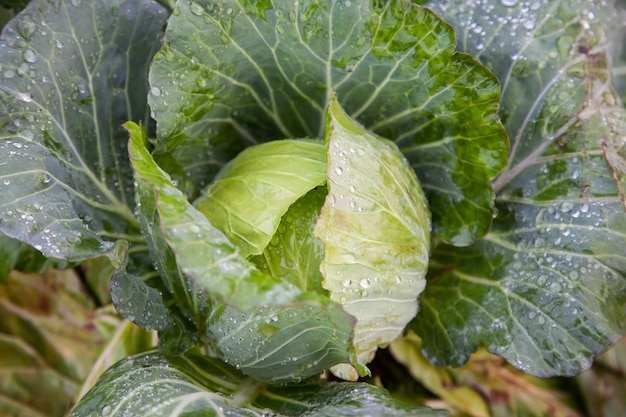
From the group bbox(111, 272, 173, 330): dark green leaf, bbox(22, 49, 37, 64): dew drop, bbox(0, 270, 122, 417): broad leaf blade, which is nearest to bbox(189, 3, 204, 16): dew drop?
bbox(22, 49, 37, 64): dew drop

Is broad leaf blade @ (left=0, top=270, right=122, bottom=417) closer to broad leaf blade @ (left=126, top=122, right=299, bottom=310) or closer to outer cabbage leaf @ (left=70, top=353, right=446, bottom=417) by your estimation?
outer cabbage leaf @ (left=70, top=353, right=446, bottom=417)

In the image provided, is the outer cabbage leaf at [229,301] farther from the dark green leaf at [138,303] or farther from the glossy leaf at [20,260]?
the glossy leaf at [20,260]

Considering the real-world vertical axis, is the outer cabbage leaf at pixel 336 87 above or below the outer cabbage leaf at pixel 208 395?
above

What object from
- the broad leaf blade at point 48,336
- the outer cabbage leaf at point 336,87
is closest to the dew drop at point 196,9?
the outer cabbage leaf at point 336,87

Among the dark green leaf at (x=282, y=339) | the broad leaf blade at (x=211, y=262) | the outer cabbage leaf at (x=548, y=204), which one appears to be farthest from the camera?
the outer cabbage leaf at (x=548, y=204)

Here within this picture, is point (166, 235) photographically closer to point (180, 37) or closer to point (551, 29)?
point (180, 37)

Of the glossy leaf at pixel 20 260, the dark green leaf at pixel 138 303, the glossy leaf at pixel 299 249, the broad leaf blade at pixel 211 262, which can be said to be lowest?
the glossy leaf at pixel 20 260

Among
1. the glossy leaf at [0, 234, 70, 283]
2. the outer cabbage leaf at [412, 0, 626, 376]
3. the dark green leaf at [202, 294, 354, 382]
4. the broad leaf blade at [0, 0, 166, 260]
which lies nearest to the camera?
the dark green leaf at [202, 294, 354, 382]
